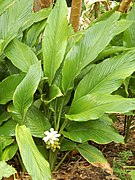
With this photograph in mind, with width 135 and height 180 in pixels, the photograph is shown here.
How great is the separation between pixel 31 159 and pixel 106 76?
0.64m

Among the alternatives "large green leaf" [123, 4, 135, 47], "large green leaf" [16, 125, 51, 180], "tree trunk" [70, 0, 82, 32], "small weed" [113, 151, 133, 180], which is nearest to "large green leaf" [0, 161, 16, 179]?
"large green leaf" [16, 125, 51, 180]

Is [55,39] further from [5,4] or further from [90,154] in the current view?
[90,154]

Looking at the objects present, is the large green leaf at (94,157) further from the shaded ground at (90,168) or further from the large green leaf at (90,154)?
the shaded ground at (90,168)

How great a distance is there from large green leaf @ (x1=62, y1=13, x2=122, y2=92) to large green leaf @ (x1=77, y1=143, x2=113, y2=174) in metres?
0.34

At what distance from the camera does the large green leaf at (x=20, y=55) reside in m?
2.02

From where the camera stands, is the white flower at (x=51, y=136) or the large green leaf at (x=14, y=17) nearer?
the white flower at (x=51, y=136)

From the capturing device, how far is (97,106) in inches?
69.6

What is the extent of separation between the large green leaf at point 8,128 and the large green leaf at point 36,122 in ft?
0.28

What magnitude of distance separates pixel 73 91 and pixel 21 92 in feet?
1.41

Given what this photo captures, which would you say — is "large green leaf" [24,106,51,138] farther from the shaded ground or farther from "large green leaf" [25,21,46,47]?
"large green leaf" [25,21,46,47]

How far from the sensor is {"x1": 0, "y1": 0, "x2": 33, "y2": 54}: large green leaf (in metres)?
2.09

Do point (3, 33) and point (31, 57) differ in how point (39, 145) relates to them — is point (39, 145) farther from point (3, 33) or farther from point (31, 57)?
point (3, 33)

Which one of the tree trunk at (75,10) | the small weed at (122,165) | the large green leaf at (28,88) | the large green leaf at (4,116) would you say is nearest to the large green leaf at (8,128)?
the large green leaf at (4,116)

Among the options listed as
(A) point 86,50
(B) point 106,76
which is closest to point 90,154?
(B) point 106,76
